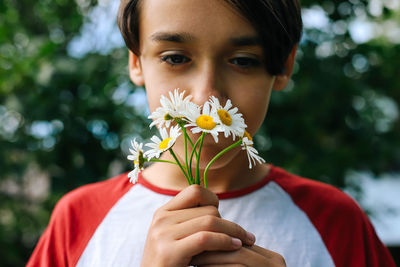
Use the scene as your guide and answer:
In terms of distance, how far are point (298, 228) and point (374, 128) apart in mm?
1212

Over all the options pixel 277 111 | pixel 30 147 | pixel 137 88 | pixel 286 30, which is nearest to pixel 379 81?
pixel 277 111

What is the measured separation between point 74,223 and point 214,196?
2.07 feet

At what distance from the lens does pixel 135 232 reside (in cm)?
103

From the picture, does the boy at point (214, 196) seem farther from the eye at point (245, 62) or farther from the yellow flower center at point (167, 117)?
the yellow flower center at point (167, 117)

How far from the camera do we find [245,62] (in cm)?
98

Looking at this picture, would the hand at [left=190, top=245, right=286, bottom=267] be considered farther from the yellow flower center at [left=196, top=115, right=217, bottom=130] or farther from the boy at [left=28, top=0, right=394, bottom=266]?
the yellow flower center at [left=196, top=115, right=217, bottom=130]

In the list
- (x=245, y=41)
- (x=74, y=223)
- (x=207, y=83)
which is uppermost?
(x=245, y=41)

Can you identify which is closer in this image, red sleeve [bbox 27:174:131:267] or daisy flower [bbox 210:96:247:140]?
daisy flower [bbox 210:96:247:140]

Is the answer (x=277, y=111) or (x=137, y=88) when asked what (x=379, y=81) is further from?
(x=137, y=88)

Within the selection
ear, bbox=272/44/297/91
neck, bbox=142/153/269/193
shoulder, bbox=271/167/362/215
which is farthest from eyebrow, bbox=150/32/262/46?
shoulder, bbox=271/167/362/215

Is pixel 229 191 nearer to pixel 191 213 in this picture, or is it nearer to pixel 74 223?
pixel 191 213

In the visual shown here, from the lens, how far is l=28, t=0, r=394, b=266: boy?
2.34ft

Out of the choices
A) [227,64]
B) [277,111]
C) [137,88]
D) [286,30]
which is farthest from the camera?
[277,111]

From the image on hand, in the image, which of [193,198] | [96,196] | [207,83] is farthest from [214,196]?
[96,196]
